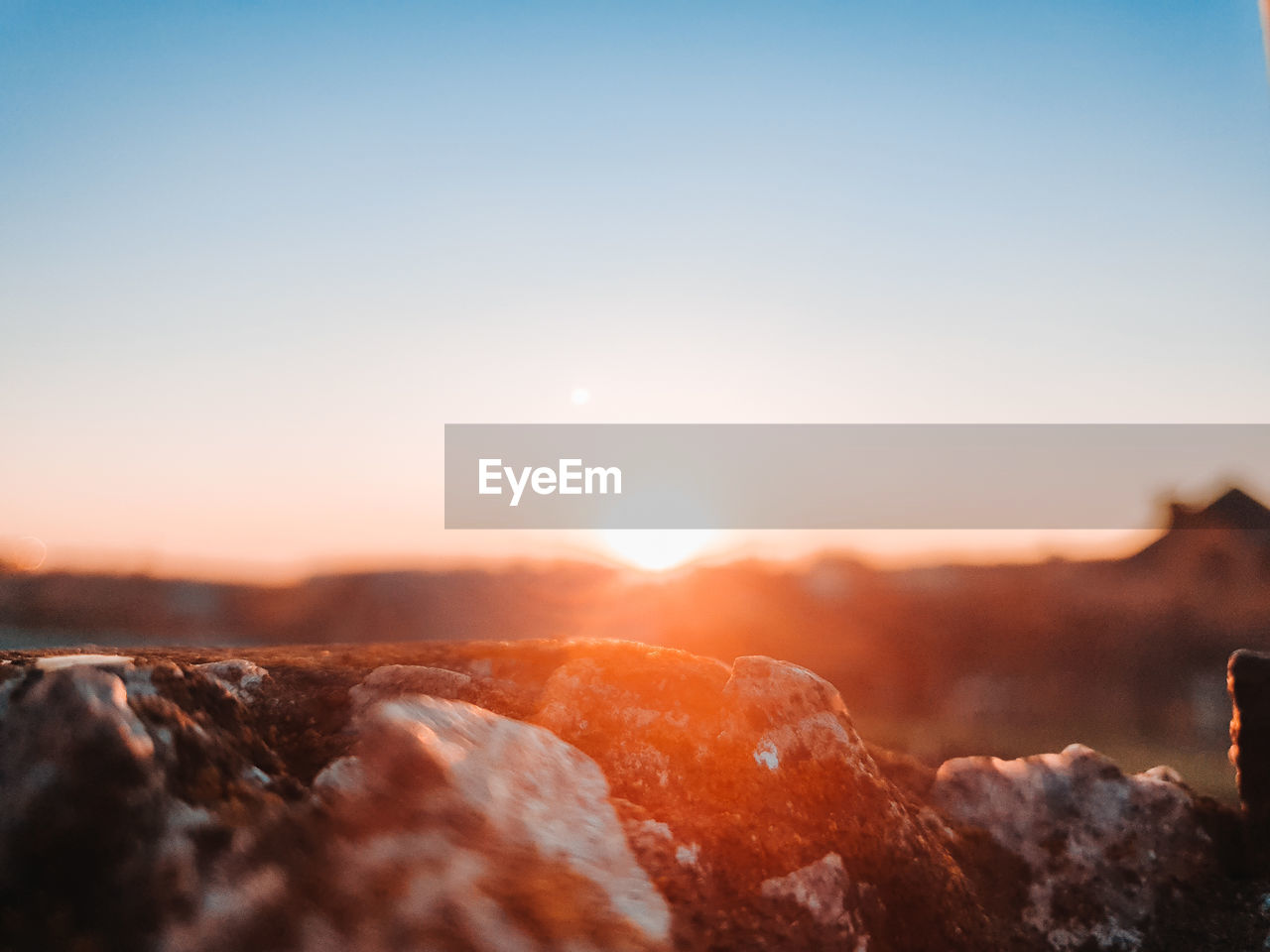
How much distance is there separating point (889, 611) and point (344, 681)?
1114 inches

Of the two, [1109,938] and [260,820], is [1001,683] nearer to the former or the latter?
[1109,938]

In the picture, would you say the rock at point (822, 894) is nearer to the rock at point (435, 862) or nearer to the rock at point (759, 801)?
the rock at point (759, 801)

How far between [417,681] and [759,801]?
271 cm

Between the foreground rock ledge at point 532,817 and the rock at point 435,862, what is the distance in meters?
0.01

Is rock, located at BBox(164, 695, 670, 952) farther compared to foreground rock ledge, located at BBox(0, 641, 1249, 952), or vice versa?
rock, located at BBox(164, 695, 670, 952)

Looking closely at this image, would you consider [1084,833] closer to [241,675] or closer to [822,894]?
[822,894]

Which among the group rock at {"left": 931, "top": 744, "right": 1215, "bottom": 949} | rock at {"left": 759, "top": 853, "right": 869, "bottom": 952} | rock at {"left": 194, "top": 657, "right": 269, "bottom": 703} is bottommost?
rock at {"left": 931, "top": 744, "right": 1215, "bottom": 949}

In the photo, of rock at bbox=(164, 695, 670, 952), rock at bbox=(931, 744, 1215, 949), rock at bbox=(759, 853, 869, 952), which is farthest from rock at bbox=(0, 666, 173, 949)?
rock at bbox=(931, 744, 1215, 949)

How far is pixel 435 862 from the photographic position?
3.40 metres

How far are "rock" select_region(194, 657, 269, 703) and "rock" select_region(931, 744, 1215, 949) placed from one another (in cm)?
566

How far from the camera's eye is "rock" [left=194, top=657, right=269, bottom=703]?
197 inches

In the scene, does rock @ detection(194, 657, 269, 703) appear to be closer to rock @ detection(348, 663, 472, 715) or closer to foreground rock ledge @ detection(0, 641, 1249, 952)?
foreground rock ledge @ detection(0, 641, 1249, 952)

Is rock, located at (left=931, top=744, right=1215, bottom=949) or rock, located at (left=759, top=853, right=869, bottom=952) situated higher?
rock, located at (left=759, top=853, right=869, bottom=952)

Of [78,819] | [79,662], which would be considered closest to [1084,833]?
[78,819]
